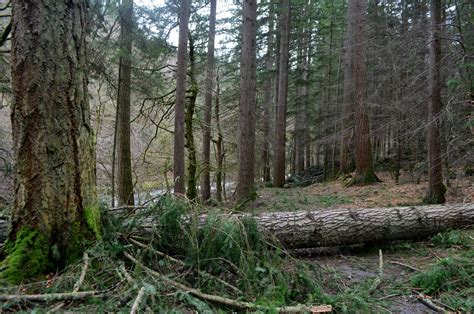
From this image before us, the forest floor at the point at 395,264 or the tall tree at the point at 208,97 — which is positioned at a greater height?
the tall tree at the point at 208,97

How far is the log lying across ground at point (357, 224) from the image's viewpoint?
479 centimetres

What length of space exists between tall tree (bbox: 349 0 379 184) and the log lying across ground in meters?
5.91

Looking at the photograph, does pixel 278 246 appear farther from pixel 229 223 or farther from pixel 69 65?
pixel 69 65

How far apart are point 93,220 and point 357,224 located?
3.75 meters

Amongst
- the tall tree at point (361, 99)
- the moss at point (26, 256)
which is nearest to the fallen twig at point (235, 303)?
the moss at point (26, 256)

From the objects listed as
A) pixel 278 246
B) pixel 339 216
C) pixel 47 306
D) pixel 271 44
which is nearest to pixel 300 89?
pixel 271 44

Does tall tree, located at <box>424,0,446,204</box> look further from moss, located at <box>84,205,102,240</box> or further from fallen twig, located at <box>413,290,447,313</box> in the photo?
moss, located at <box>84,205,102,240</box>

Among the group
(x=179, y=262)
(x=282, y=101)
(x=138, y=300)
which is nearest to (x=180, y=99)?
(x=179, y=262)

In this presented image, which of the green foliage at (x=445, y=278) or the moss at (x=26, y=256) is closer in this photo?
the moss at (x=26, y=256)

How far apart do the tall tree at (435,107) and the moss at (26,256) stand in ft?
23.1

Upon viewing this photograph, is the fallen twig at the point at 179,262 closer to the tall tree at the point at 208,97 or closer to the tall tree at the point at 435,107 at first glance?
the tall tree at the point at 435,107

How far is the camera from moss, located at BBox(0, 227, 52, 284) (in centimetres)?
268

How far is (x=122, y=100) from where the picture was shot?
28.5 ft

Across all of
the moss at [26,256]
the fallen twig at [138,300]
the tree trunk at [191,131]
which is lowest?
the fallen twig at [138,300]
